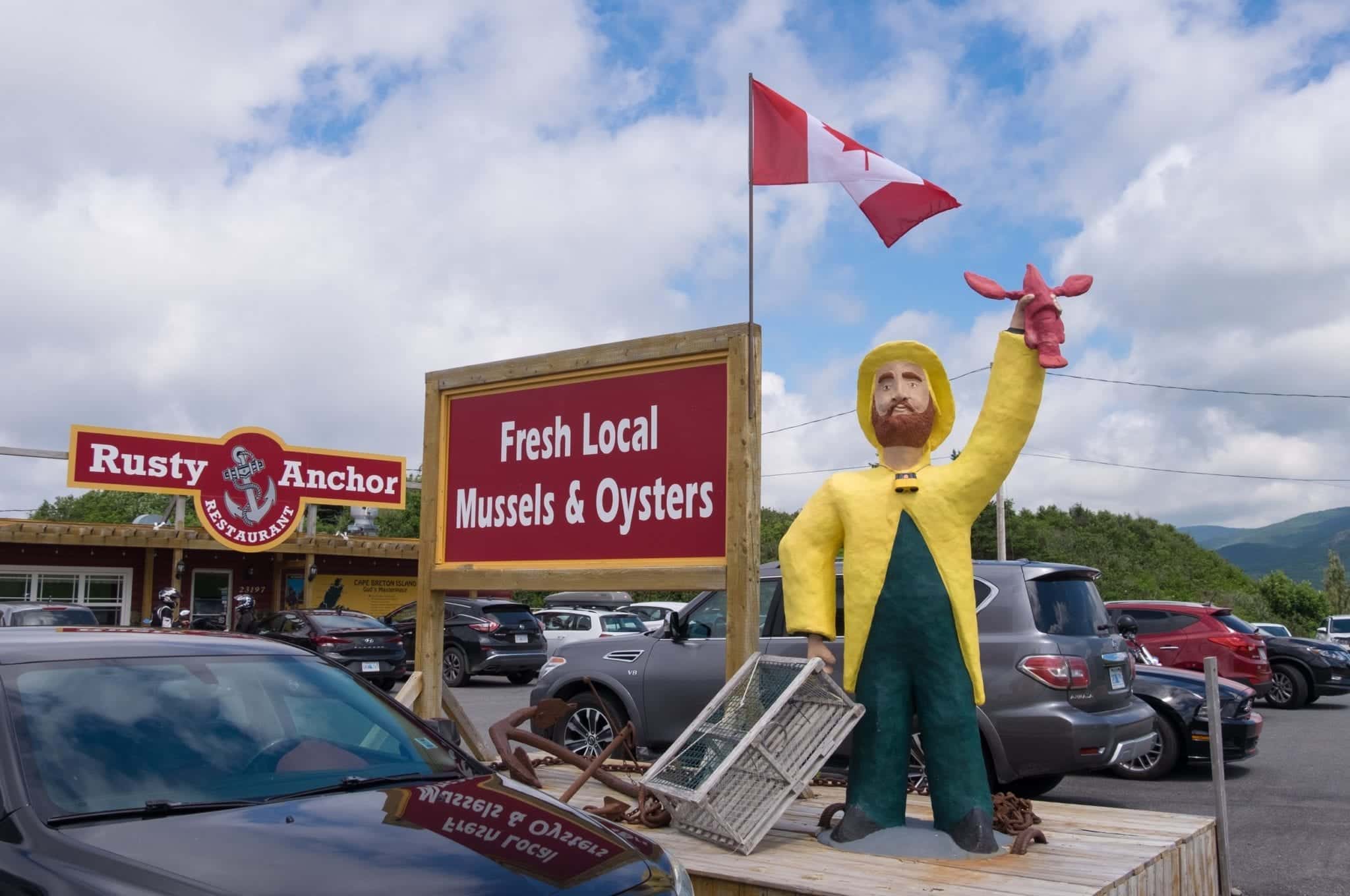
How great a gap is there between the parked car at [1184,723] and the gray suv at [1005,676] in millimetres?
1886

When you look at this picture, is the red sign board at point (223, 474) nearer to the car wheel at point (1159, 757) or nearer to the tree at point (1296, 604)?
the car wheel at point (1159, 757)

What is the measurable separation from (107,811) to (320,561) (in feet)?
90.6

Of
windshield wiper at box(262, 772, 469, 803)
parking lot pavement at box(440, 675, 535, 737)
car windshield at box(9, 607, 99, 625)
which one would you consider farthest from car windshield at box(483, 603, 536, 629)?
windshield wiper at box(262, 772, 469, 803)

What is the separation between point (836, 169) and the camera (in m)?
6.44

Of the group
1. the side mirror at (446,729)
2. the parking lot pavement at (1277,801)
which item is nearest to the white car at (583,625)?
the parking lot pavement at (1277,801)

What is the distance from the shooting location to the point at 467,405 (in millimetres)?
7574

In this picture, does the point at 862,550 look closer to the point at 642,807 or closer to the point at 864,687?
the point at 864,687

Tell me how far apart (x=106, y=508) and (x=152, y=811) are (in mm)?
82325

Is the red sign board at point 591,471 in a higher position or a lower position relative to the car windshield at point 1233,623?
higher

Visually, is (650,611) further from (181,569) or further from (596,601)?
A: (181,569)

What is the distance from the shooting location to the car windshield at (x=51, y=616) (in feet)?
49.9

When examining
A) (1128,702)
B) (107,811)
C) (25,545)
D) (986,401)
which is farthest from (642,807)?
(25,545)

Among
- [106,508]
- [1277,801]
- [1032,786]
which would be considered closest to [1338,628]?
[1277,801]

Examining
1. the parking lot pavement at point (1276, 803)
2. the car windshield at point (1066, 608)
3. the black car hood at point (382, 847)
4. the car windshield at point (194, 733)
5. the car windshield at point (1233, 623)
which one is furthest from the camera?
the car windshield at point (1233, 623)
